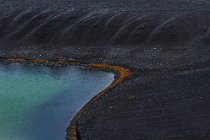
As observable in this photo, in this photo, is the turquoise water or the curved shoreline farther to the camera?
the turquoise water

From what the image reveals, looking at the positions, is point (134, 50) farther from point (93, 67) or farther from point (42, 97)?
point (42, 97)

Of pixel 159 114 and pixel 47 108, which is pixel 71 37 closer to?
pixel 47 108

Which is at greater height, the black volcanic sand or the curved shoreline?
the black volcanic sand

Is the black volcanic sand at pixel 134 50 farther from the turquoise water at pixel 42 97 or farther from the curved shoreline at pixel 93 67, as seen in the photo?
the turquoise water at pixel 42 97

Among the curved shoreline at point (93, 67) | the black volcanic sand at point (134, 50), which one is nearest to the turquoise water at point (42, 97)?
the curved shoreline at point (93, 67)

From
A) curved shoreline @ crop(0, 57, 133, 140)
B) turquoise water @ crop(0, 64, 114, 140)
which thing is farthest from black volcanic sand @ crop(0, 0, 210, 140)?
turquoise water @ crop(0, 64, 114, 140)

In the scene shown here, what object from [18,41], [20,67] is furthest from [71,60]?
[18,41]

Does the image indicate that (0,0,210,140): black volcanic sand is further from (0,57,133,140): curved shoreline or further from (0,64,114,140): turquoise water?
(0,64,114,140): turquoise water

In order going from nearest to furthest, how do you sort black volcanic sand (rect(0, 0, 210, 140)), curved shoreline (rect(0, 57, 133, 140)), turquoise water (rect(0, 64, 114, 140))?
black volcanic sand (rect(0, 0, 210, 140)) → curved shoreline (rect(0, 57, 133, 140)) → turquoise water (rect(0, 64, 114, 140))
